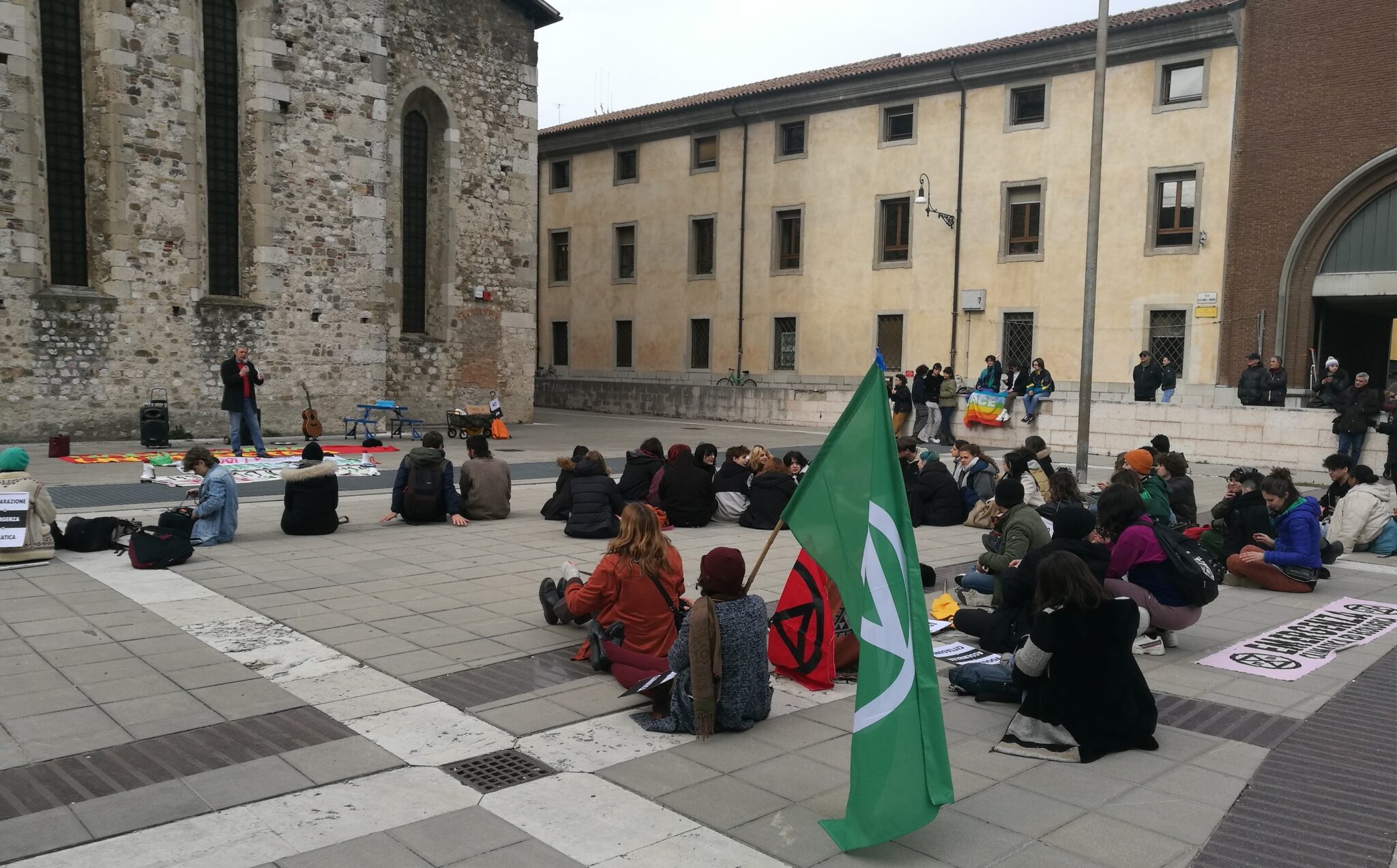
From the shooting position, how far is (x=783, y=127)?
3653 cm

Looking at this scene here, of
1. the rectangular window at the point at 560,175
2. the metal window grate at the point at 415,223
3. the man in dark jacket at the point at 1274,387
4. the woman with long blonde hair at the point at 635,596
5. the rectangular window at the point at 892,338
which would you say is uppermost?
the rectangular window at the point at 560,175

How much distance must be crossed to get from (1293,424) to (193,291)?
22.1 m

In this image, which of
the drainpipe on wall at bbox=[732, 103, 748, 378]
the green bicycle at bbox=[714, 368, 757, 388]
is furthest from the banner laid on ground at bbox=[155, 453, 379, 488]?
the drainpipe on wall at bbox=[732, 103, 748, 378]

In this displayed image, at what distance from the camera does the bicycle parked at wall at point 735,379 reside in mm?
37094

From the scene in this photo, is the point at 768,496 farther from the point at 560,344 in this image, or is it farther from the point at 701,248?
the point at 560,344

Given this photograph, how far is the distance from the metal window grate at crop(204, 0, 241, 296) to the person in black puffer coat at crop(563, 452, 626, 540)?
1493cm

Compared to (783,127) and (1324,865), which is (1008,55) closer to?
(783,127)

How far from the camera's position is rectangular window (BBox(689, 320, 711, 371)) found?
129 feet

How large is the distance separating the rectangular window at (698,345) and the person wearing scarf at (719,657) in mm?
33468

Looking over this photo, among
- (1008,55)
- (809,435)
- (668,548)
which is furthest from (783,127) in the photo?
(668,548)

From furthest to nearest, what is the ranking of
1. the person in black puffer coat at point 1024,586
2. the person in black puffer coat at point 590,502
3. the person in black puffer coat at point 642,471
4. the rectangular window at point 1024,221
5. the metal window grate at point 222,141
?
the rectangular window at point 1024,221 < the metal window grate at point 222,141 < the person in black puffer coat at point 642,471 < the person in black puffer coat at point 590,502 < the person in black puffer coat at point 1024,586

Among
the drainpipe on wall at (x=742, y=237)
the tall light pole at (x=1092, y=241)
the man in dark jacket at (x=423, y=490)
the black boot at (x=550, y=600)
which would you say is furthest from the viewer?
the drainpipe on wall at (x=742, y=237)

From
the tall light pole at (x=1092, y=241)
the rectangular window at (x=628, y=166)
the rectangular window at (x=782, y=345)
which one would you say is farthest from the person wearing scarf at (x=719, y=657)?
the rectangular window at (x=628, y=166)

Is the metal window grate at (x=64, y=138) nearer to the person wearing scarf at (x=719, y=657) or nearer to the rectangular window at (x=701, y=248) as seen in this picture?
the person wearing scarf at (x=719, y=657)
